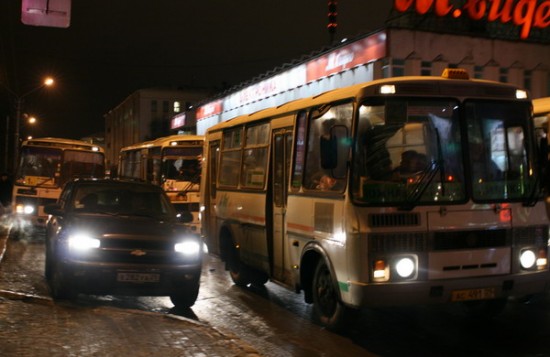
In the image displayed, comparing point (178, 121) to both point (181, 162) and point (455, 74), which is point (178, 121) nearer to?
point (181, 162)

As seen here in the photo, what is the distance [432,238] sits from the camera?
22.6ft

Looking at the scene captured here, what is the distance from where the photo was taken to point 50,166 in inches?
822

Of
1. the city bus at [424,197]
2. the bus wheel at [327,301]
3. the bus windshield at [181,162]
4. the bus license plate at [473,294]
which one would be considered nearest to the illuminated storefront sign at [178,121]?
the bus windshield at [181,162]

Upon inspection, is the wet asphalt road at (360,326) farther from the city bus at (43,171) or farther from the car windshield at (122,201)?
the city bus at (43,171)

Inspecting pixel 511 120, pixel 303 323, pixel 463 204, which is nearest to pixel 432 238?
pixel 463 204

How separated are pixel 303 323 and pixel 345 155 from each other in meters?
2.49

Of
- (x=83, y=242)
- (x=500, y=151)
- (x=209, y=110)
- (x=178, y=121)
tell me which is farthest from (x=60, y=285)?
(x=178, y=121)

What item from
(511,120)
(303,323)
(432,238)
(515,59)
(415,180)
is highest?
(515,59)

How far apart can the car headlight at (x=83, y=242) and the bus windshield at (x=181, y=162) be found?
11545 millimetres

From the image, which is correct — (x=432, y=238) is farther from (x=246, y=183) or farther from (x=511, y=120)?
(x=246, y=183)

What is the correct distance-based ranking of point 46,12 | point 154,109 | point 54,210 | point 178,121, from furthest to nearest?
1. point 154,109
2. point 178,121
3. point 46,12
4. point 54,210

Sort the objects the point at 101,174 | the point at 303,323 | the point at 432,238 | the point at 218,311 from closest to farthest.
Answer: the point at 432,238 → the point at 303,323 → the point at 218,311 → the point at 101,174

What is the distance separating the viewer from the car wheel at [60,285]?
28.5 ft

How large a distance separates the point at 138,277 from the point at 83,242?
0.86 meters
